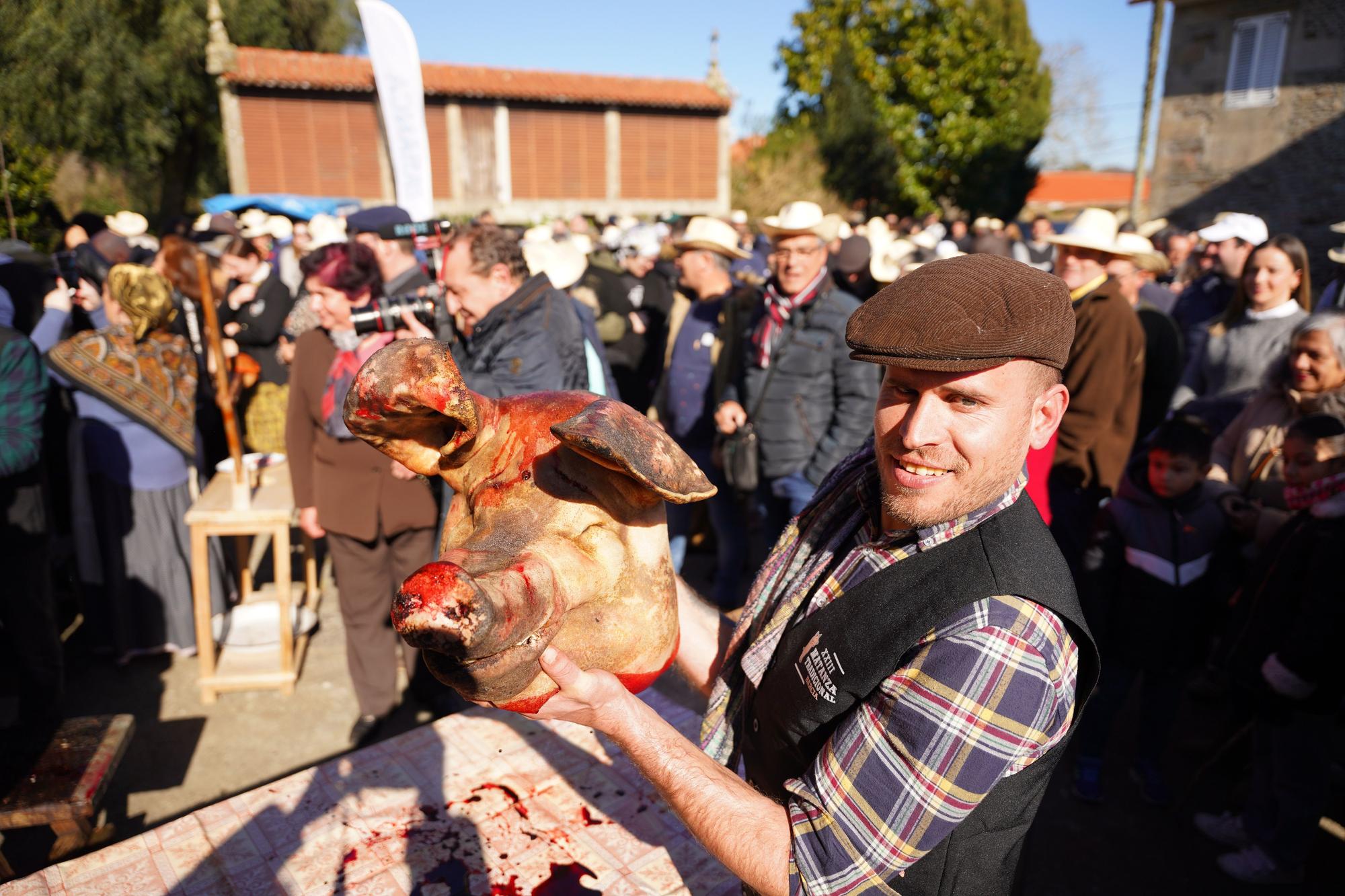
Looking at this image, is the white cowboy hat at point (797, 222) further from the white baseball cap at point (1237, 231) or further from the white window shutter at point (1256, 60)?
the white window shutter at point (1256, 60)

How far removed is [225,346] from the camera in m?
5.37

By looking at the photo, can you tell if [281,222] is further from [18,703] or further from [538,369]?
[538,369]

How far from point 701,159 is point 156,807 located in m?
26.3

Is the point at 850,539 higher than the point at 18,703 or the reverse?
higher

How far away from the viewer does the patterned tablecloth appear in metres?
1.98

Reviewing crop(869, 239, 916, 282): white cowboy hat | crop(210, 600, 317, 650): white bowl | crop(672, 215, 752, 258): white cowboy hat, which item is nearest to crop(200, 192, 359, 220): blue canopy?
crop(869, 239, 916, 282): white cowboy hat

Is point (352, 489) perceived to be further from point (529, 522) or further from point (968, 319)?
point (968, 319)

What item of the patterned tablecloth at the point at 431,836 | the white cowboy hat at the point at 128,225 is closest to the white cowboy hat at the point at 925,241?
the patterned tablecloth at the point at 431,836

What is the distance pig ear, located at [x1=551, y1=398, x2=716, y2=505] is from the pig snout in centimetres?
22

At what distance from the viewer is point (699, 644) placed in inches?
71.9

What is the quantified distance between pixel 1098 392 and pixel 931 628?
301cm

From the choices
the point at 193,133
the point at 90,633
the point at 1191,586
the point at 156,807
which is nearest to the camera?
the point at 1191,586

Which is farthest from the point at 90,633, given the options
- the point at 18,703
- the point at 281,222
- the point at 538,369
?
the point at 281,222

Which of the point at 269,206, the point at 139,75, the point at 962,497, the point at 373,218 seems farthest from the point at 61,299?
the point at 139,75
